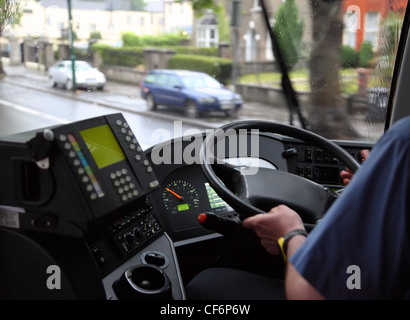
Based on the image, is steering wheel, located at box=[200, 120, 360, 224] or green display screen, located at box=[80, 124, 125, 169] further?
steering wheel, located at box=[200, 120, 360, 224]

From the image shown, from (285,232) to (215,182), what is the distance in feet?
0.83

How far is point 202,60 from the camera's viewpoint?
7.51 feet

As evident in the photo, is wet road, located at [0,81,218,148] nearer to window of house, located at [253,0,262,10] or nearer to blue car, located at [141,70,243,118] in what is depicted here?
blue car, located at [141,70,243,118]

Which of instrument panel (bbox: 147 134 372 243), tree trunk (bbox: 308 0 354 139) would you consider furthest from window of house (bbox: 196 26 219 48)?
instrument panel (bbox: 147 134 372 243)

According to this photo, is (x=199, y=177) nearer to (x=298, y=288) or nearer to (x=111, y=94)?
(x=111, y=94)

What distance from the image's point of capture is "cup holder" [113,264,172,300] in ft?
4.24

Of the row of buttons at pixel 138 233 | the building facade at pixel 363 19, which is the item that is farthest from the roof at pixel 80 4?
the building facade at pixel 363 19

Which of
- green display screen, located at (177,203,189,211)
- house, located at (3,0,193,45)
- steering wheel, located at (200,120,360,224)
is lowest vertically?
green display screen, located at (177,203,189,211)

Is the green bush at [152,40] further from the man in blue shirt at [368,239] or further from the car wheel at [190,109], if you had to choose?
the man in blue shirt at [368,239]

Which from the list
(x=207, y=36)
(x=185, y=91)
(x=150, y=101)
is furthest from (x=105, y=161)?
(x=207, y=36)

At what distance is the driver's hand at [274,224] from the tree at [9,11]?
3.54ft

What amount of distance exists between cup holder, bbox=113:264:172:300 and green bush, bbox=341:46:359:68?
171 centimetres

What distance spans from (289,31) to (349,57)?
0.37 meters

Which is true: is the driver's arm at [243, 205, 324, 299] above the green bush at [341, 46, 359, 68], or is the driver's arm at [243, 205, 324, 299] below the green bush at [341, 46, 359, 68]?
below
